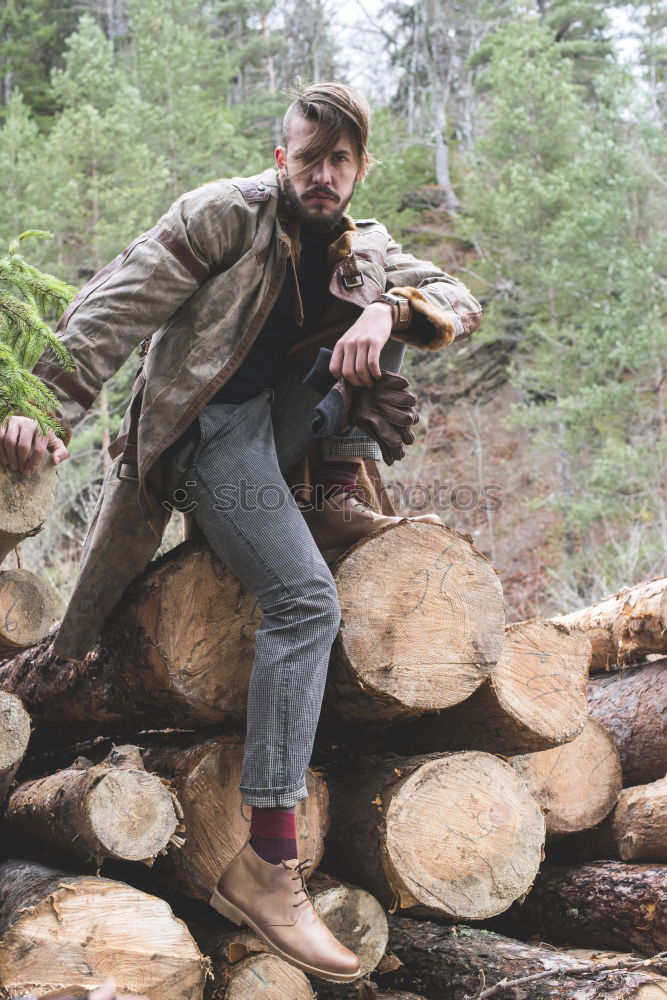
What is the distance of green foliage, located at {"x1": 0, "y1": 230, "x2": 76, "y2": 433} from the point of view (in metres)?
2.20

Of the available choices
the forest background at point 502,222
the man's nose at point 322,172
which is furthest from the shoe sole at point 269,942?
the forest background at point 502,222

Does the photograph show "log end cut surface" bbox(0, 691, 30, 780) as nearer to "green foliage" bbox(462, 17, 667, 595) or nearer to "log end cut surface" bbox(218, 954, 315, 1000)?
"log end cut surface" bbox(218, 954, 315, 1000)

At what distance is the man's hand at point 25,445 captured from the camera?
2301 mm

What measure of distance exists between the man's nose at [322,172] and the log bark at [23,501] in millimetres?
1065

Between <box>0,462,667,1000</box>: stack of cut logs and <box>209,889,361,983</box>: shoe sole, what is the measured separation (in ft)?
0.35

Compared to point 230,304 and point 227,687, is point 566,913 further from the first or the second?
point 230,304

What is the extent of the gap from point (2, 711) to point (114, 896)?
0.61 meters

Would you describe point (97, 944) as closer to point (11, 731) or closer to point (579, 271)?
point (11, 731)

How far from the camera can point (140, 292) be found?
2.44 meters

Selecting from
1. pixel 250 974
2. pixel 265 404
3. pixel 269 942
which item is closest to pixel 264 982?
pixel 250 974

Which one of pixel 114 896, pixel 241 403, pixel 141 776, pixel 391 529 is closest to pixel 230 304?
pixel 241 403

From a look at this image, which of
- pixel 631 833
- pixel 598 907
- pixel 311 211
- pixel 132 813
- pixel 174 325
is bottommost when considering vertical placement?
pixel 598 907

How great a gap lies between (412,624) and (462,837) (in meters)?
0.59

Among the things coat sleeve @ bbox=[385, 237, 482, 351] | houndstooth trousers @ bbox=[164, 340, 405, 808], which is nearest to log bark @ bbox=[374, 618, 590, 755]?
houndstooth trousers @ bbox=[164, 340, 405, 808]
